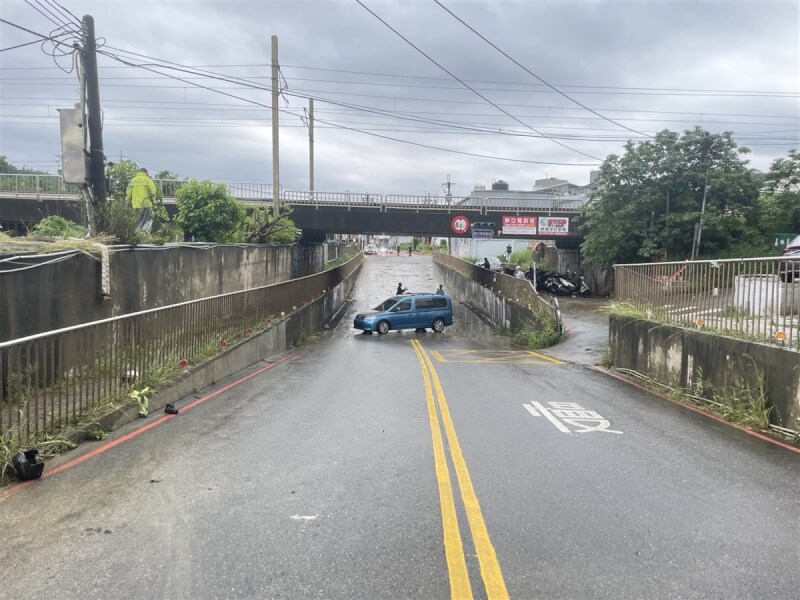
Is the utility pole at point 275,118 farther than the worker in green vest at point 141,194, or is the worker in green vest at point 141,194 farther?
the utility pole at point 275,118

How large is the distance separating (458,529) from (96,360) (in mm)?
5225

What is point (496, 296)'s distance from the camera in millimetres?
29609

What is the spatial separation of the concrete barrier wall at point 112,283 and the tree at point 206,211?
3644mm

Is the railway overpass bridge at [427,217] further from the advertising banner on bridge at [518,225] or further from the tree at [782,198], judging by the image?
the tree at [782,198]

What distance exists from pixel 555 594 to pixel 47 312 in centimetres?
827

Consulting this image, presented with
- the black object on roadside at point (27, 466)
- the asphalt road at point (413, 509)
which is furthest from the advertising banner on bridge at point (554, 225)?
the black object on roadside at point (27, 466)

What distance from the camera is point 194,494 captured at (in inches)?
198

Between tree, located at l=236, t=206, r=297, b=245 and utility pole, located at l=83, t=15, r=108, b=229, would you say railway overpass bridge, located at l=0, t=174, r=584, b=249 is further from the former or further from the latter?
utility pole, located at l=83, t=15, r=108, b=229

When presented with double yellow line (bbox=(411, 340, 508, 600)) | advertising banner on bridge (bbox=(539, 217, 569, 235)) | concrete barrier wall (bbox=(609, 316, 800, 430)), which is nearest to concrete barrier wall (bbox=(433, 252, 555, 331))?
advertising banner on bridge (bbox=(539, 217, 569, 235))

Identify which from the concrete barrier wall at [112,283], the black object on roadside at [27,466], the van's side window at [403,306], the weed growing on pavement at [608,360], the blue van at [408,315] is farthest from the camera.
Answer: the van's side window at [403,306]

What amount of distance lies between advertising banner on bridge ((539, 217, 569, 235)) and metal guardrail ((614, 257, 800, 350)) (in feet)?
79.4

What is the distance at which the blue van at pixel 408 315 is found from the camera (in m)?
25.1

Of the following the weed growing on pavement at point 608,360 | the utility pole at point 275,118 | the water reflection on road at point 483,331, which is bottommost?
the water reflection on road at point 483,331

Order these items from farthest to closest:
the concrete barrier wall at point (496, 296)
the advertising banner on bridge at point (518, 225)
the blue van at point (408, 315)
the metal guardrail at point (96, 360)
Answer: the advertising banner on bridge at point (518, 225)
the blue van at point (408, 315)
the concrete barrier wall at point (496, 296)
the metal guardrail at point (96, 360)
